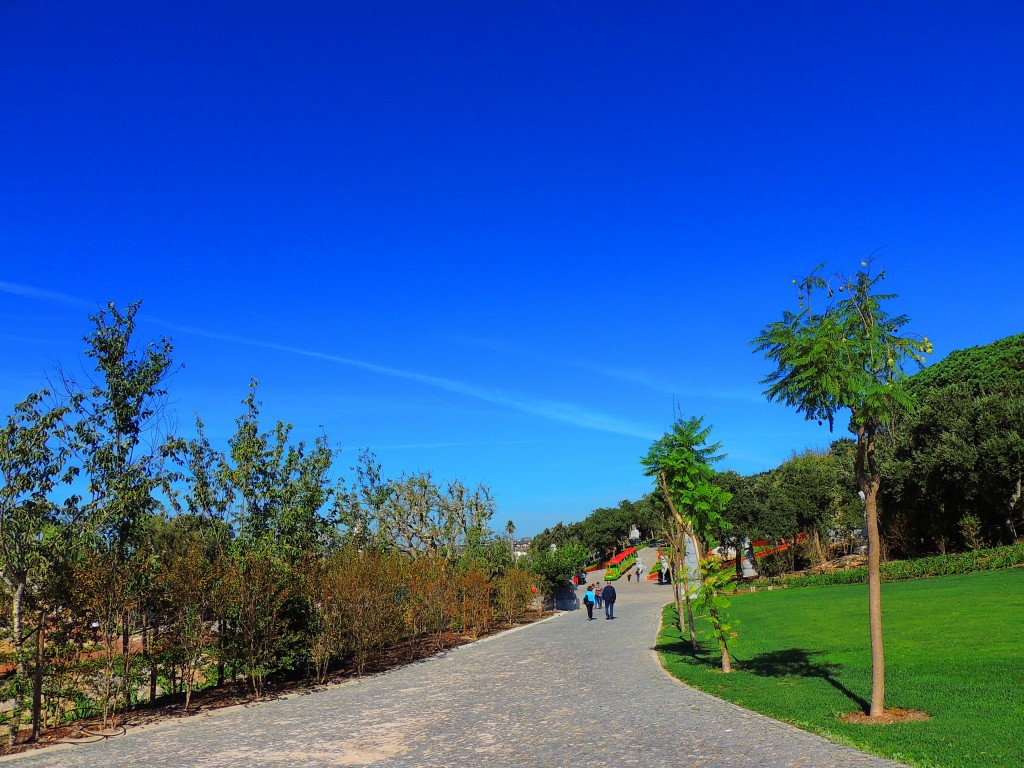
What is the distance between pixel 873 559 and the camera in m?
8.17

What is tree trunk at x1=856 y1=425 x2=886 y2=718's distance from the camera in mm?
8086

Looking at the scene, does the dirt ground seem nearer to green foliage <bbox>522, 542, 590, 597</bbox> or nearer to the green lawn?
the green lawn

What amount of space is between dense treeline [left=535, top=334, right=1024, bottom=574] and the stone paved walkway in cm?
978

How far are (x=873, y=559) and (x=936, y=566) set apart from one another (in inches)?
1083

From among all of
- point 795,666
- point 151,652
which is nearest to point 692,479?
point 795,666

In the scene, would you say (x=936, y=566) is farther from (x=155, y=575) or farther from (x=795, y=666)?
(x=155, y=575)

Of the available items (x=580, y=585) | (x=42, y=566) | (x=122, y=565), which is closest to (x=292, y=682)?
(x=122, y=565)

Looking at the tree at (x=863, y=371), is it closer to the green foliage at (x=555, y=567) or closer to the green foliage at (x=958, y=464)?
the green foliage at (x=958, y=464)

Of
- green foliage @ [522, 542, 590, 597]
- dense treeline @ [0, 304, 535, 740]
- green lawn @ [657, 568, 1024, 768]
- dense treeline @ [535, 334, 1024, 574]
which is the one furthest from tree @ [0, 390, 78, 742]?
green foliage @ [522, 542, 590, 597]

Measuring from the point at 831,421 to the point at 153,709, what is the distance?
1280cm

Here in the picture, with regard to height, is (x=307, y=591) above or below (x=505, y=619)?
above

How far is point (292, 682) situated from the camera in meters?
15.7

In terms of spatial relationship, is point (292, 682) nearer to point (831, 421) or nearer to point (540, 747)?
point (540, 747)

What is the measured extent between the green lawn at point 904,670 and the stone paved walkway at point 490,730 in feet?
1.87
